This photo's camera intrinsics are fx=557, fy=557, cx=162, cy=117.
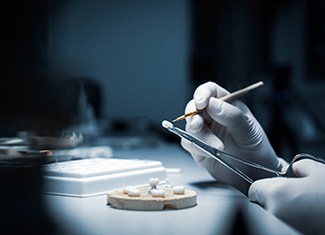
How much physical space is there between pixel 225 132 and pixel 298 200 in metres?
0.36

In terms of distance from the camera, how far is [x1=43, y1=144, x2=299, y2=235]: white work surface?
654 mm

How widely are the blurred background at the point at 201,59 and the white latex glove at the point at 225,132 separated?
3.82ft

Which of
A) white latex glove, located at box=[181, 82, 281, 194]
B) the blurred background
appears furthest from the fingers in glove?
the blurred background

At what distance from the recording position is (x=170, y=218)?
762 millimetres

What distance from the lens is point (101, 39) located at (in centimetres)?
317

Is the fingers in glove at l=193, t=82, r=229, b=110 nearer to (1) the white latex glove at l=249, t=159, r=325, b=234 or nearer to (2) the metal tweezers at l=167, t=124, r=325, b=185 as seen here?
(2) the metal tweezers at l=167, t=124, r=325, b=185

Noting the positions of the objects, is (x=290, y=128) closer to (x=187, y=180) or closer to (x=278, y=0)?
(x=278, y=0)

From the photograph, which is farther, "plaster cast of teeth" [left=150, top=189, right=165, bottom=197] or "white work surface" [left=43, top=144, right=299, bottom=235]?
"plaster cast of teeth" [left=150, top=189, right=165, bottom=197]

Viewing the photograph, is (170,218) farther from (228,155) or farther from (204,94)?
(204,94)

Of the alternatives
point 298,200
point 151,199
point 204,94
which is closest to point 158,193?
point 151,199

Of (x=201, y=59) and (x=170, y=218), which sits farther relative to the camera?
(x=201, y=59)

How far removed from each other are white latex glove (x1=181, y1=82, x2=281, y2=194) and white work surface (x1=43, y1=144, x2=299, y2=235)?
0.13 m

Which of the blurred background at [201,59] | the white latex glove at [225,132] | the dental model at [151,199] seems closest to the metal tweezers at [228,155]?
the white latex glove at [225,132]

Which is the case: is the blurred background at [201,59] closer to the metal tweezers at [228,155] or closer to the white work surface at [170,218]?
the metal tweezers at [228,155]
